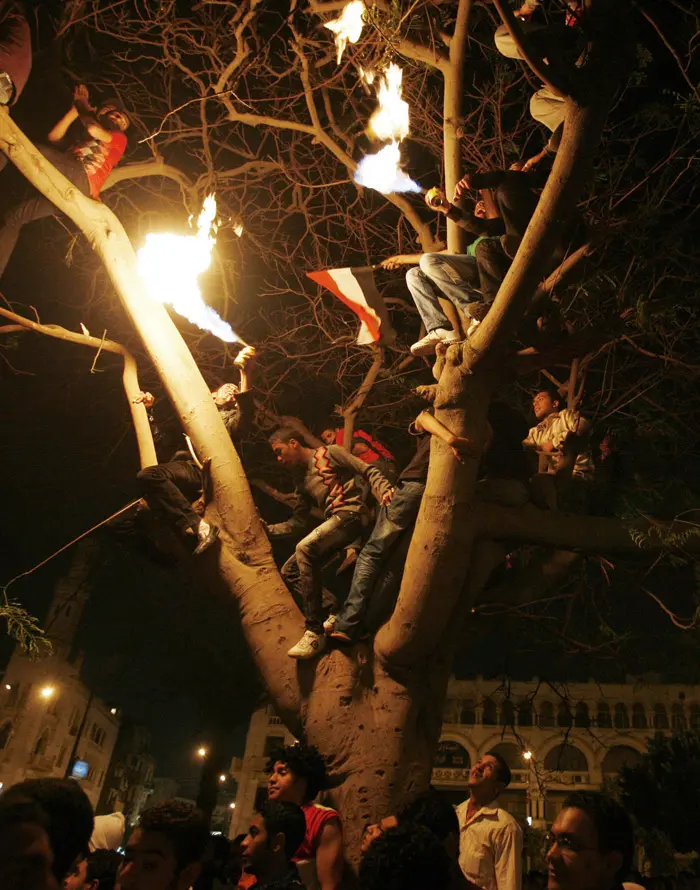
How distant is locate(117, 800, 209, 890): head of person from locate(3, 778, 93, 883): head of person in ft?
1.75

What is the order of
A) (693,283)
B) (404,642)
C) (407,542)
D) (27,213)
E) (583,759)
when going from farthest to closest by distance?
(583,759) → (27,213) → (693,283) → (407,542) → (404,642)

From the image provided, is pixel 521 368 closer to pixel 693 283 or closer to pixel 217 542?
pixel 217 542

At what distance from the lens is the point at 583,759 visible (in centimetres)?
4644

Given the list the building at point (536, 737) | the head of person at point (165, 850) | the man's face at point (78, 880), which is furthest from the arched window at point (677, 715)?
the head of person at point (165, 850)

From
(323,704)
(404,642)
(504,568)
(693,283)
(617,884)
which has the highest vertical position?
(693,283)

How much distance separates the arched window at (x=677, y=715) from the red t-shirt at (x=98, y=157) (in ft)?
163

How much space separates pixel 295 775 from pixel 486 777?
1.35 meters

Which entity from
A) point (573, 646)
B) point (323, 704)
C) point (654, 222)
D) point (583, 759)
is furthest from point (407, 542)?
point (583, 759)

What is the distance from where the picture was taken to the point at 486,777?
13.8ft

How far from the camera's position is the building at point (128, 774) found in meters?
51.5

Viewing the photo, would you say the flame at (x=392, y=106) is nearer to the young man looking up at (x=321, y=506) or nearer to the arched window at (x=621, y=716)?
the young man looking up at (x=321, y=506)

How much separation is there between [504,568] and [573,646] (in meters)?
1.49

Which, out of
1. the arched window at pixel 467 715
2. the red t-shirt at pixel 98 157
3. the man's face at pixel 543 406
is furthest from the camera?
the arched window at pixel 467 715

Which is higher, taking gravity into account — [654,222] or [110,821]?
[654,222]
